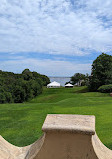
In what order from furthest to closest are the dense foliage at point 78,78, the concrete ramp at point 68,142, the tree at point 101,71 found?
the dense foliage at point 78,78, the tree at point 101,71, the concrete ramp at point 68,142

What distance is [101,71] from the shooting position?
3416 centimetres

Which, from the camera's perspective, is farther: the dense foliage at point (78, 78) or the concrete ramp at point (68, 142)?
the dense foliage at point (78, 78)

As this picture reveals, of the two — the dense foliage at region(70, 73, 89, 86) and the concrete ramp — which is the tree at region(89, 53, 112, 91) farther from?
the concrete ramp

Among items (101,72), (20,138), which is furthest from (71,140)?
(101,72)

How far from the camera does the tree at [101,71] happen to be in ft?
110

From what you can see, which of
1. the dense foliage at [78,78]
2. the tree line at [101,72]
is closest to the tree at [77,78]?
the dense foliage at [78,78]

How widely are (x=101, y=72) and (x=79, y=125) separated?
32.1 metres

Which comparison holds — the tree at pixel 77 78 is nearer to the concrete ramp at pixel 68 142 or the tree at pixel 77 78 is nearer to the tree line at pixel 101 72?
the tree line at pixel 101 72

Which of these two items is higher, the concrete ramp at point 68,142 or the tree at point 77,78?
the tree at point 77,78

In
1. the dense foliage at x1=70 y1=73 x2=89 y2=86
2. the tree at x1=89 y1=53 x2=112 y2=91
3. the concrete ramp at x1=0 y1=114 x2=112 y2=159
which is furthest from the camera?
the dense foliage at x1=70 y1=73 x2=89 y2=86

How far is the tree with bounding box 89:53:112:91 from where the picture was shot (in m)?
33.5

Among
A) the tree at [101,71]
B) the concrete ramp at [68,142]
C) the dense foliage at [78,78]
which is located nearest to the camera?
the concrete ramp at [68,142]

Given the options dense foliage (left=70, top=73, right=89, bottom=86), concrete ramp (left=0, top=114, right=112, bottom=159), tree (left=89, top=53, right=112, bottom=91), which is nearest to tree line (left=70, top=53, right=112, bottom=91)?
tree (left=89, top=53, right=112, bottom=91)

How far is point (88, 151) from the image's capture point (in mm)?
3037
